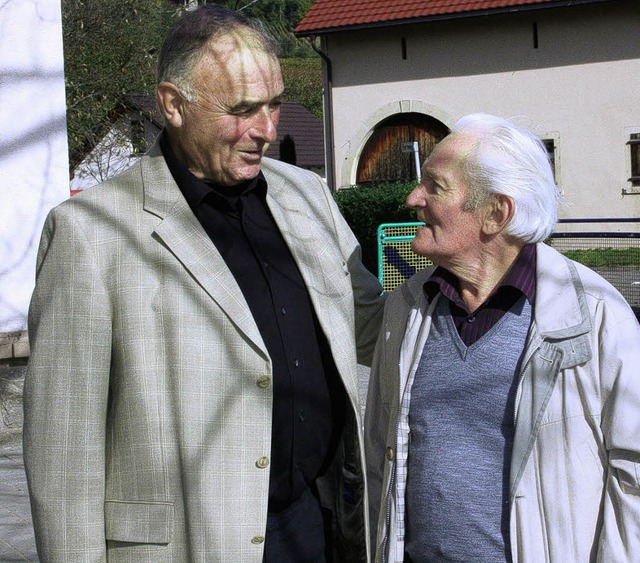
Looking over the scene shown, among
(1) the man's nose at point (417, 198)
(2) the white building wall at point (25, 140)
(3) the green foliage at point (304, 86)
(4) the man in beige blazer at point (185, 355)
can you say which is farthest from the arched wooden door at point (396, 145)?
(3) the green foliage at point (304, 86)

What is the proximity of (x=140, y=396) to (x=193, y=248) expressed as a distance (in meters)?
0.40

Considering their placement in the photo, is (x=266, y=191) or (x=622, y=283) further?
(x=622, y=283)

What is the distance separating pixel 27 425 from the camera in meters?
2.60

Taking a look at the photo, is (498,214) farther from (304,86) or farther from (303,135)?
(304,86)

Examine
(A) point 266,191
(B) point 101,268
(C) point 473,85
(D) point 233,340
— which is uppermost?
(C) point 473,85

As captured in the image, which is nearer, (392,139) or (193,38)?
(193,38)

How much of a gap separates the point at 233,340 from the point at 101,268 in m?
0.37

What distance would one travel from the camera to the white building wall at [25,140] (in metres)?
7.20

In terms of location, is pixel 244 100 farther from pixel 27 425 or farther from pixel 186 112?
pixel 27 425

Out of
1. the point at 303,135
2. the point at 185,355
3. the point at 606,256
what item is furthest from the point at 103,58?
the point at 185,355

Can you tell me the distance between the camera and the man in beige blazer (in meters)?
2.54

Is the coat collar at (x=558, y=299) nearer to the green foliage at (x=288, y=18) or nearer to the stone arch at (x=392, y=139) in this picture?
the stone arch at (x=392, y=139)

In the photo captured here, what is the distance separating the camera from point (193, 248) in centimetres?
266

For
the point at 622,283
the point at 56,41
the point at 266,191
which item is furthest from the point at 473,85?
the point at 266,191
